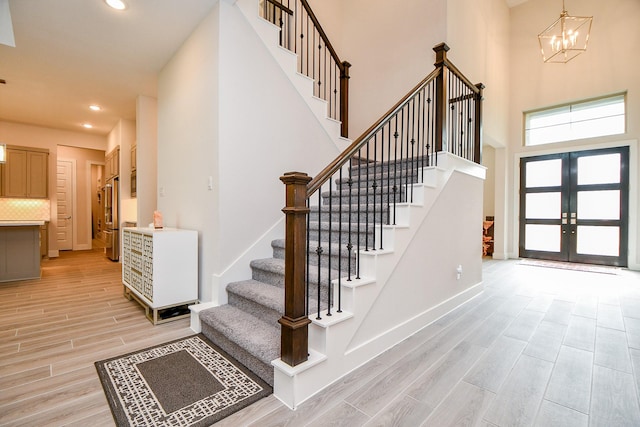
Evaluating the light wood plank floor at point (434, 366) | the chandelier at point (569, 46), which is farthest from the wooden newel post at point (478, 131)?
the chandelier at point (569, 46)

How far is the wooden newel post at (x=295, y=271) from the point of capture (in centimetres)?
170

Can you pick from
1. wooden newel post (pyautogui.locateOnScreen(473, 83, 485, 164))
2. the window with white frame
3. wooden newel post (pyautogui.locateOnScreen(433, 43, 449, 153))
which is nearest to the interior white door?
wooden newel post (pyautogui.locateOnScreen(433, 43, 449, 153))

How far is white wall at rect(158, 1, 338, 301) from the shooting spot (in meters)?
2.76

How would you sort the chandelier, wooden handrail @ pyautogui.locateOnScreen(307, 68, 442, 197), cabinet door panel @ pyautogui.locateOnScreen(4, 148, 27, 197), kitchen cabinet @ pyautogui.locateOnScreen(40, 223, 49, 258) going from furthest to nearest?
kitchen cabinet @ pyautogui.locateOnScreen(40, 223, 49, 258)
cabinet door panel @ pyautogui.locateOnScreen(4, 148, 27, 197)
the chandelier
wooden handrail @ pyautogui.locateOnScreen(307, 68, 442, 197)

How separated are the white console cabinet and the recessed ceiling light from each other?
7.01 ft

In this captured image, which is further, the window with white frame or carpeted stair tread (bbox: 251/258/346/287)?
the window with white frame

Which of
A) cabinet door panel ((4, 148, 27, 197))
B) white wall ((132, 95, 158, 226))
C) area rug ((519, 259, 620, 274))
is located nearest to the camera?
white wall ((132, 95, 158, 226))

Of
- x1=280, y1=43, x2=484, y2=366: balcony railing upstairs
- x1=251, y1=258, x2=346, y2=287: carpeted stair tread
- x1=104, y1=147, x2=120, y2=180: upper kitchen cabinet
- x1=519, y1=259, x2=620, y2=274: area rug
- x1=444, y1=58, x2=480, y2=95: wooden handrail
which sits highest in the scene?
x1=444, y1=58, x2=480, y2=95: wooden handrail

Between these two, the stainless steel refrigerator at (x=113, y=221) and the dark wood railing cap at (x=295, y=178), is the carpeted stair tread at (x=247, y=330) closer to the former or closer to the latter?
the dark wood railing cap at (x=295, y=178)

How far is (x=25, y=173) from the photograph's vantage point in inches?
243

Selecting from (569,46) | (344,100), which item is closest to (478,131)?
(344,100)

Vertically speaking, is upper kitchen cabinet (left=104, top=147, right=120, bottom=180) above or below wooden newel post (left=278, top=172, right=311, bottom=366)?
above

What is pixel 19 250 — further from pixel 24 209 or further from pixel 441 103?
pixel 441 103

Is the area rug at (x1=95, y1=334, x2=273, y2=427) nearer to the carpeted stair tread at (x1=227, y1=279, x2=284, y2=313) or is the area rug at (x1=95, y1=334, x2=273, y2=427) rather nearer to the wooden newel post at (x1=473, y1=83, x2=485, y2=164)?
the carpeted stair tread at (x1=227, y1=279, x2=284, y2=313)
